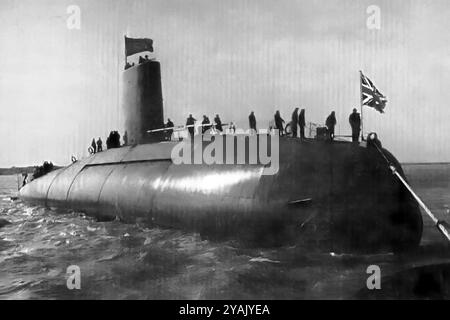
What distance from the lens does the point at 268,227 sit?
30.7 feet

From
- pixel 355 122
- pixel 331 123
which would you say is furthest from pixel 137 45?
pixel 355 122

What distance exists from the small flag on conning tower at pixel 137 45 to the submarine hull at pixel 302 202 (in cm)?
780

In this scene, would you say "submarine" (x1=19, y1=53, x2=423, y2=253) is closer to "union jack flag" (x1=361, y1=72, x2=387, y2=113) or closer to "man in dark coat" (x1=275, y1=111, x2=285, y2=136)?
"union jack flag" (x1=361, y1=72, x2=387, y2=113)

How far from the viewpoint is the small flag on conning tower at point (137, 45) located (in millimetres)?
18531

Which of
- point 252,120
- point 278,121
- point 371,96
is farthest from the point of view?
point 252,120

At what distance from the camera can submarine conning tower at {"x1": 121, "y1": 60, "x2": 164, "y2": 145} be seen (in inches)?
718

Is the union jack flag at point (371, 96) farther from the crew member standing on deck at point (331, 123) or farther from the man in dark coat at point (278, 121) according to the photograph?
the man in dark coat at point (278, 121)

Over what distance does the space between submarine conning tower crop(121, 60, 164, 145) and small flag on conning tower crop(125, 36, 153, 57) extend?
747mm

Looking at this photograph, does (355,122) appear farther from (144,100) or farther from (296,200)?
(144,100)

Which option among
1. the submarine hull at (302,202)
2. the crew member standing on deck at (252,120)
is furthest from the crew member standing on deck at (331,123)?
the crew member standing on deck at (252,120)

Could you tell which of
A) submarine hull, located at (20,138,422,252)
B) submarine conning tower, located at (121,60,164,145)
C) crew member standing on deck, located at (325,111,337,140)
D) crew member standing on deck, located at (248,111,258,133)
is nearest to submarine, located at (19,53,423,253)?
submarine hull, located at (20,138,422,252)

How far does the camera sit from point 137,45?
733 inches

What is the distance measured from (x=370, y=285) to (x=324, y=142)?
4.09 meters

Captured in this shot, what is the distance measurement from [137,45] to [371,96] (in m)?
11.1
